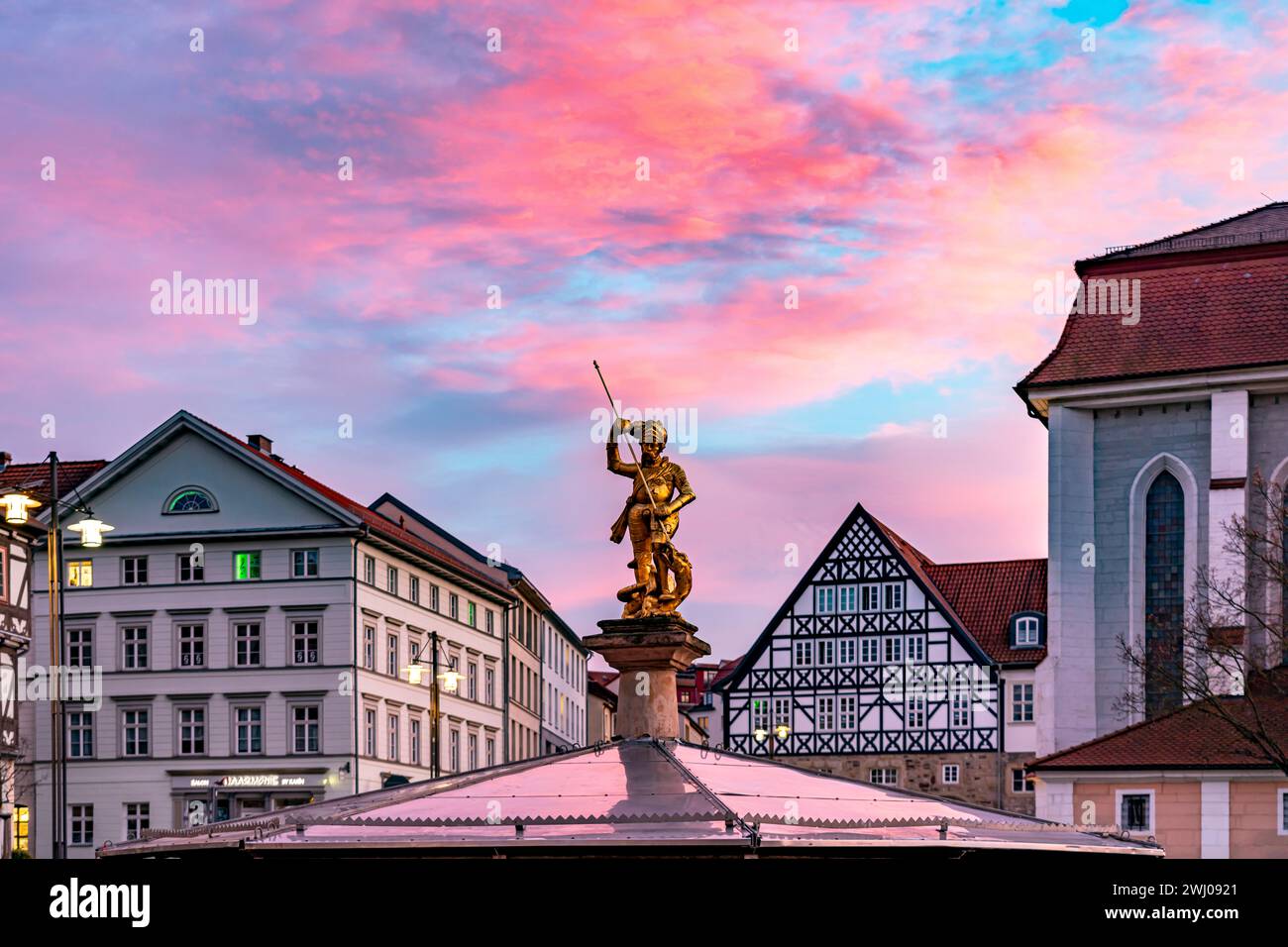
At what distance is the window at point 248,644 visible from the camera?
7462cm

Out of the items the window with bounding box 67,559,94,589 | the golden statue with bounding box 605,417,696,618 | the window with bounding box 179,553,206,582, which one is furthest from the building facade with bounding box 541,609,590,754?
the golden statue with bounding box 605,417,696,618

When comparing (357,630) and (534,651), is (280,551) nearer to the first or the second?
(357,630)

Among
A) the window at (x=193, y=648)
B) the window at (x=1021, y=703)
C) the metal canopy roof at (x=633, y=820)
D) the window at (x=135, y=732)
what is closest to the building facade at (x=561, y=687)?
the window at (x=1021, y=703)

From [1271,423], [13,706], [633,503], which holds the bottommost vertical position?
[13,706]

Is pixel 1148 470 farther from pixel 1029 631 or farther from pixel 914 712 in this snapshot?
pixel 1029 631

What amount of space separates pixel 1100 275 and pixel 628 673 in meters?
60.1

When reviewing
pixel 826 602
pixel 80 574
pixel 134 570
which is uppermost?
pixel 134 570

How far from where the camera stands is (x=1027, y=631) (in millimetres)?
88500

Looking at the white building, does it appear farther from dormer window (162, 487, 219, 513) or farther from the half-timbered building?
the half-timbered building

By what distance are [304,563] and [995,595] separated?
108 ft

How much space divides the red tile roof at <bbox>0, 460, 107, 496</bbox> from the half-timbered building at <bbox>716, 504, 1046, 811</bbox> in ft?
93.5

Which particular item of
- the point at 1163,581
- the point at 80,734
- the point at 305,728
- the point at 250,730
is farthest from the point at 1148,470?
the point at 80,734
